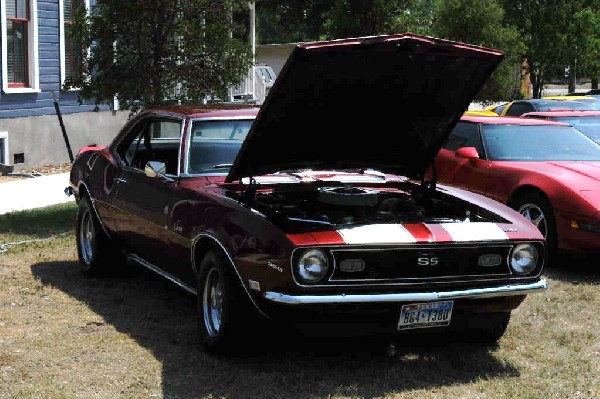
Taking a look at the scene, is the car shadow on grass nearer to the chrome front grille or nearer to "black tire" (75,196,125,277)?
the chrome front grille

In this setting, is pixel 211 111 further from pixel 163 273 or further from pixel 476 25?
pixel 476 25

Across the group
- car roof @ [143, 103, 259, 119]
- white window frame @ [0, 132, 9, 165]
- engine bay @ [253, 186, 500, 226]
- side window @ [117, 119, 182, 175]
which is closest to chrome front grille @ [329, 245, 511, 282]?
engine bay @ [253, 186, 500, 226]

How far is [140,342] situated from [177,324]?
0.52m

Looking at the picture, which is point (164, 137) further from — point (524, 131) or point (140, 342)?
point (524, 131)

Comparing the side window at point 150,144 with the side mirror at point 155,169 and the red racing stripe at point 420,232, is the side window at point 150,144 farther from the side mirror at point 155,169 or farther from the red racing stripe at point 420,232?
the red racing stripe at point 420,232

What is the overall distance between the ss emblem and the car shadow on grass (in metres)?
0.69

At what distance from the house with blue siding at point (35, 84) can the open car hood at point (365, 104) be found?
9.92 m

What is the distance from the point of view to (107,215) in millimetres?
8000

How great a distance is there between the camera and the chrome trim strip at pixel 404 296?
17.5ft

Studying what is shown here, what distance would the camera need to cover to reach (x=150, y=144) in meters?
8.10

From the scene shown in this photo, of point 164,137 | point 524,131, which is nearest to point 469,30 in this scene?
point 524,131

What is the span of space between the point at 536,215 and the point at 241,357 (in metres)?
4.24

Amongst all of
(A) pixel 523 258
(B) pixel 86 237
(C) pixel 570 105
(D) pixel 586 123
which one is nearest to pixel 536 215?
(A) pixel 523 258

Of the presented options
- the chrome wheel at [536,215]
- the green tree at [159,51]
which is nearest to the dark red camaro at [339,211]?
the chrome wheel at [536,215]
